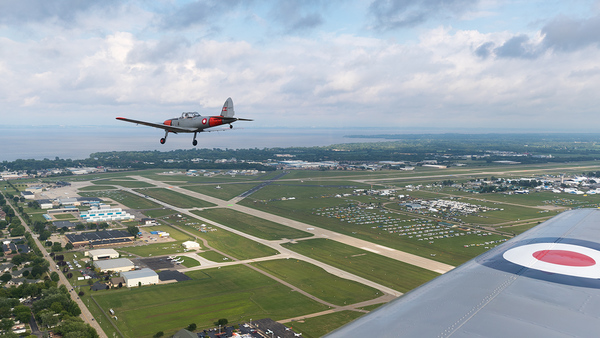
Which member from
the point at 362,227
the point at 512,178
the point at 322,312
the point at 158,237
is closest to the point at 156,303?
the point at 322,312

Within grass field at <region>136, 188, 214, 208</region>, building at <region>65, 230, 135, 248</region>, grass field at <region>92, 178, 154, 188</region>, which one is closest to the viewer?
building at <region>65, 230, 135, 248</region>

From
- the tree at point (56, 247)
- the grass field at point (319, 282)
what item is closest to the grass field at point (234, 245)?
the grass field at point (319, 282)

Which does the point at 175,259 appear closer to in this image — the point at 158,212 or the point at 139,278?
the point at 139,278

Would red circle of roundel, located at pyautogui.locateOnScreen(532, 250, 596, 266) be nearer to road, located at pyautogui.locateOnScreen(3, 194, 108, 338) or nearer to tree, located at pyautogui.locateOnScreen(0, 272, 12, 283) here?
road, located at pyautogui.locateOnScreen(3, 194, 108, 338)

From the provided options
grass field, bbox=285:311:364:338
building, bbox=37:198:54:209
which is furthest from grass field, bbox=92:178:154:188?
grass field, bbox=285:311:364:338

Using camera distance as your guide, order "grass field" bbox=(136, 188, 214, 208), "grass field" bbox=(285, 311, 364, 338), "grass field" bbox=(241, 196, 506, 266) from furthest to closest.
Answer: "grass field" bbox=(136, 188, 214, 208) → "grass field" bbox=(241, 196, 506, 266) → "grass field" bbox=(285, 311, 364, 338)

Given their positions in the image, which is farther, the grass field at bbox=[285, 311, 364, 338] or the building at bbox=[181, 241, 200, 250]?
the building at bbox=[181, 241, 200, 250]
